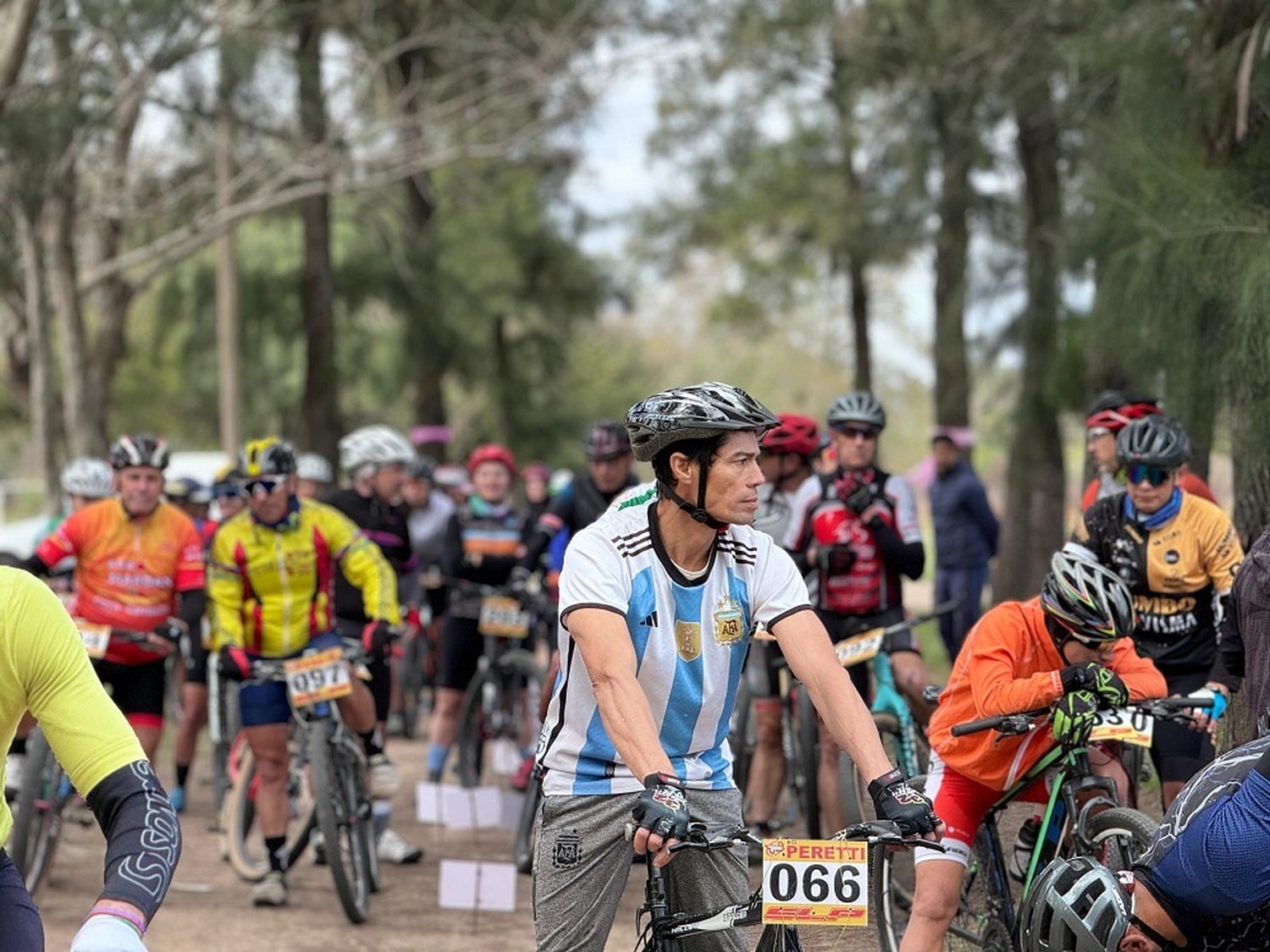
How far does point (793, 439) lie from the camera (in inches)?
370

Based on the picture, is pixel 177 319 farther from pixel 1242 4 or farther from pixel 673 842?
pixel 673 842

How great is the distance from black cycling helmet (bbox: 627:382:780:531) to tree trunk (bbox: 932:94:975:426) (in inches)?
528

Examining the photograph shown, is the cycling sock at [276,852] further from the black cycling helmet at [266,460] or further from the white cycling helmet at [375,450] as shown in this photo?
the white cycling helmet at [375,450]

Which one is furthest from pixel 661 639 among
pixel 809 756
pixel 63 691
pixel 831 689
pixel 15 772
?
pixel 15 772

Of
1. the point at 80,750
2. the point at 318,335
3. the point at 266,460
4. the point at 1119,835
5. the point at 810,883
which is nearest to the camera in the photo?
the point at 80,750

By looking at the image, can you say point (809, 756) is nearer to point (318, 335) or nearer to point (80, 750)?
point (80, 750)

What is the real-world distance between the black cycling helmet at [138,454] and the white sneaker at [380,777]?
192cm

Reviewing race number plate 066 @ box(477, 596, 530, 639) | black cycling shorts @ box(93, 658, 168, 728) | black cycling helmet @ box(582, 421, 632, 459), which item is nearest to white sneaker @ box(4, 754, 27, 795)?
black cycling shorts @ box(93, 658, 168, 728)

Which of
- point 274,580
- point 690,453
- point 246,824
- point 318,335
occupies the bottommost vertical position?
point 246,824

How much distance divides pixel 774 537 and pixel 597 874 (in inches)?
202

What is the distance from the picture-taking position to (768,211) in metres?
24.0

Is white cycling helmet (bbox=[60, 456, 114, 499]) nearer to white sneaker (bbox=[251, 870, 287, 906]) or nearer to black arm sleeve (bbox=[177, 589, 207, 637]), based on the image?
black arm sleeve (bbox=[177, 589, 207, 637])

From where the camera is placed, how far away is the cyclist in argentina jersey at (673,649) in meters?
4.20

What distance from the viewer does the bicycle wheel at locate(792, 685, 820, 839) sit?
823 centimetres
